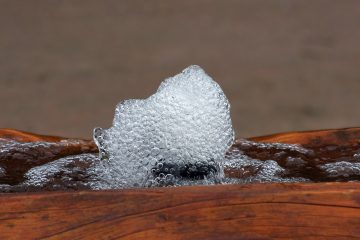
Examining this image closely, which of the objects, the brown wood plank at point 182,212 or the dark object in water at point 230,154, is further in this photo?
the dark object in water at point 230,154

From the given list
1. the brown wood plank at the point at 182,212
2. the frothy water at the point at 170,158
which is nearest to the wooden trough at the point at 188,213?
the brown wood plank at the point at 182,212

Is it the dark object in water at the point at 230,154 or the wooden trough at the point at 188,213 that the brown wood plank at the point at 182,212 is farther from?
the dark object in water at the point at 230,154

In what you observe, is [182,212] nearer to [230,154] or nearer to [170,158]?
[170,158]

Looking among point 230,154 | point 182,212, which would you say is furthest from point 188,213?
point 230,154

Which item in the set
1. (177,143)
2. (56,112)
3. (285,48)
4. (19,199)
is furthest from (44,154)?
(285,48)

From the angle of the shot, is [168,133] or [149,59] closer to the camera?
[168,133]

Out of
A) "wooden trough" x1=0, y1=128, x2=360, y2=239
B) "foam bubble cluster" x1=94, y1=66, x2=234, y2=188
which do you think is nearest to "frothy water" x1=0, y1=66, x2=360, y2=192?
"foam bubble cluster" x1=94, y1=66, x2=234, y2=188

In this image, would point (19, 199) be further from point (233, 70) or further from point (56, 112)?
point (233, 70)
